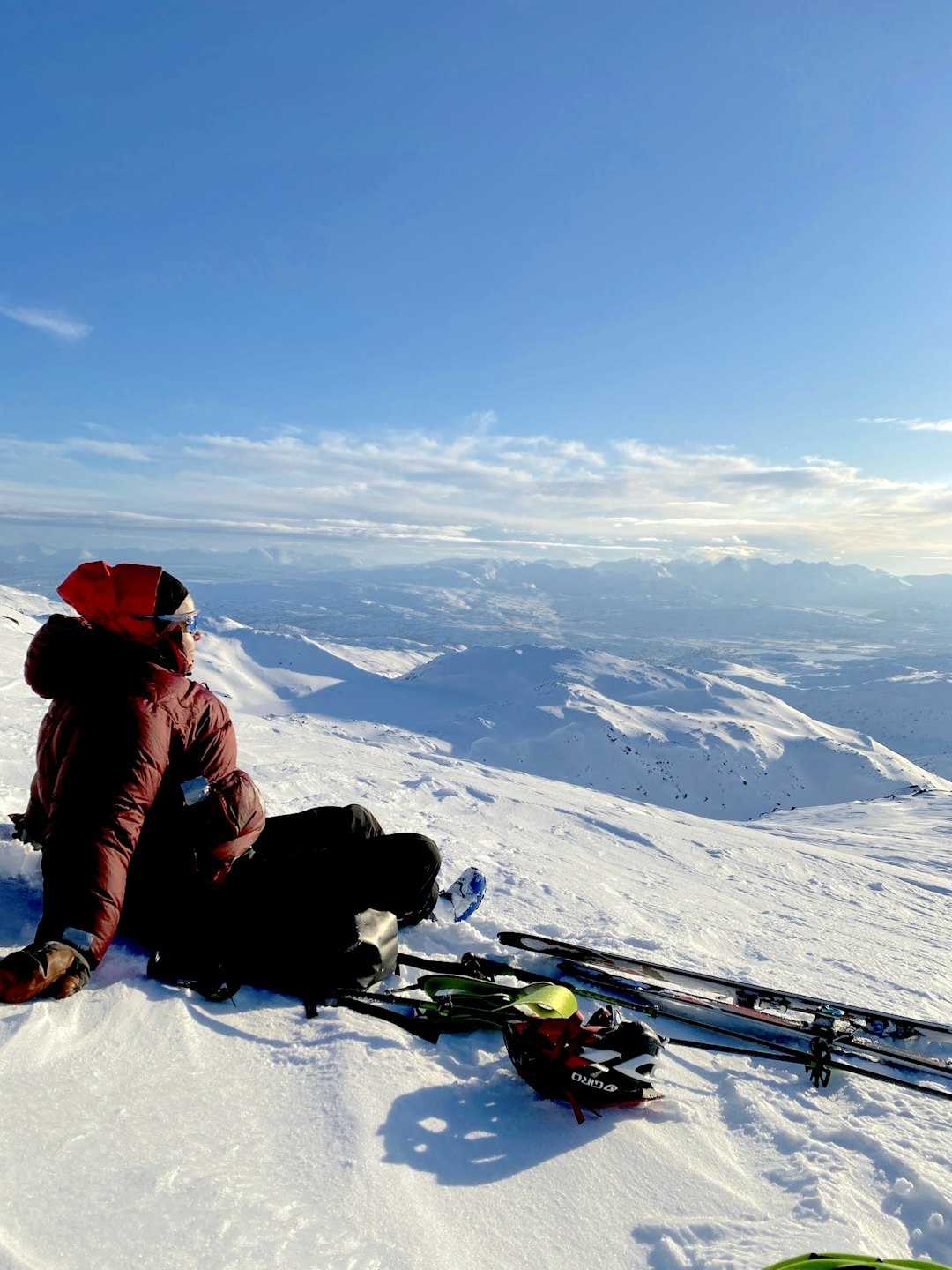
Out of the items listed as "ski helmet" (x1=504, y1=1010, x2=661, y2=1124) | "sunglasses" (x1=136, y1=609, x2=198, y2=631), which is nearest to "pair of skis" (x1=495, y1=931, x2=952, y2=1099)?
"ski helmet" (x1=504, y1=1010, x2=661, y2=1124)

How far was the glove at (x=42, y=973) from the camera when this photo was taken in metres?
2.21

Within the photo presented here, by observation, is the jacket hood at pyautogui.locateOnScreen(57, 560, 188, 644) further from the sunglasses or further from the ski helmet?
the ski helmet

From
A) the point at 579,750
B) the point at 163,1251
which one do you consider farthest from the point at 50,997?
the point at 579,750

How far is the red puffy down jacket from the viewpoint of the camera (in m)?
2.46

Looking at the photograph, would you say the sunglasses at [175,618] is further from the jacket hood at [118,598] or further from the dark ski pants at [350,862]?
the dark ski pants at [350,862]

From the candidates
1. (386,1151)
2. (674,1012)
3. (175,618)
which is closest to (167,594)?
(175,618)

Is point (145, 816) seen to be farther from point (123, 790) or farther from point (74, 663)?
point (74, 663)

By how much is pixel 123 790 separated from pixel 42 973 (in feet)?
2.14

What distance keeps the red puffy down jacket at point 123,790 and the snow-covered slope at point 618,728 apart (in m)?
Result: 49.4

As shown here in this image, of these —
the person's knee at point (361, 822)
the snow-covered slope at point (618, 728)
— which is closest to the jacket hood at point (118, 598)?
the person's knee at point (361, 822)

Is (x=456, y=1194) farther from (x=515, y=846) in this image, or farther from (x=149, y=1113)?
(x=515, y=846)

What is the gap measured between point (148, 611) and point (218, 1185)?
209 cm

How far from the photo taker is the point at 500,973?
3.42 metres

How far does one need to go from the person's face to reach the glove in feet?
4.07
